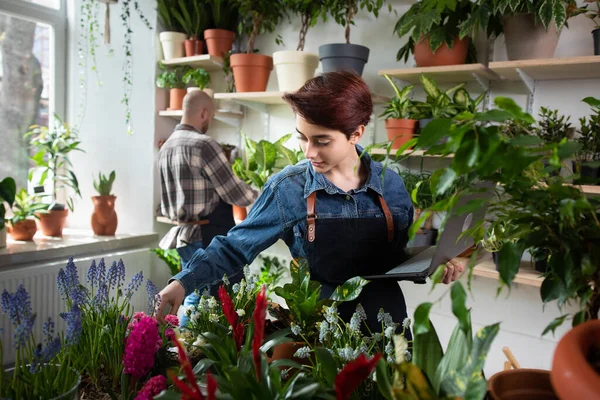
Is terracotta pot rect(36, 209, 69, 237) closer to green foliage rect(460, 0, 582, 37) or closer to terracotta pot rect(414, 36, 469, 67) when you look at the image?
terracotta pot rect(414, 36, 469, 67)

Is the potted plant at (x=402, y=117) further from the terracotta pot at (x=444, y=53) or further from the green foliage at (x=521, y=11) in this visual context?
the green foliage at (x=521, y=11)

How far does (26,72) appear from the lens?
400 cm

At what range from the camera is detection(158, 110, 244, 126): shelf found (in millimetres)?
3725

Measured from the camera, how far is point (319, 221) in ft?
5.53

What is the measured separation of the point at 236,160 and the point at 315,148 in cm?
189

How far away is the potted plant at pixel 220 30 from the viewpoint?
3598mm

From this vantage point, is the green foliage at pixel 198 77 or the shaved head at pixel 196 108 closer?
the shaved head at pixel 196 108

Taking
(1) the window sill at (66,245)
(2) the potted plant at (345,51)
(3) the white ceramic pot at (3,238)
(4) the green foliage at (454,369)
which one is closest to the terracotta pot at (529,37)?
(2) the potted plant at (345,51)

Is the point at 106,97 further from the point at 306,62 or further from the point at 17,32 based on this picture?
the point at 306,62

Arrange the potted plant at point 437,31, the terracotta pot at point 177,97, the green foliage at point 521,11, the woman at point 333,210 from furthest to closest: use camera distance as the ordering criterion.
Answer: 1. the terracotta pot at point 177,97
2. the potted plant at point 437,31
3. the green foliage at point 521,11
4. the woman at point 333,210

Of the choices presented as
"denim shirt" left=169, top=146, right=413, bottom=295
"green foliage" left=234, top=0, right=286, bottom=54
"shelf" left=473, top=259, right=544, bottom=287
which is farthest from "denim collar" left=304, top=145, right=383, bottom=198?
Answer: "green foliage" left=234, top=0, right=286, bottom=54

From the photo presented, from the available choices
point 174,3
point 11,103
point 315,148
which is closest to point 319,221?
point 315,148

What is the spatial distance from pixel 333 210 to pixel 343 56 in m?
1.43

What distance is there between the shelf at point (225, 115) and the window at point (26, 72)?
101cm
